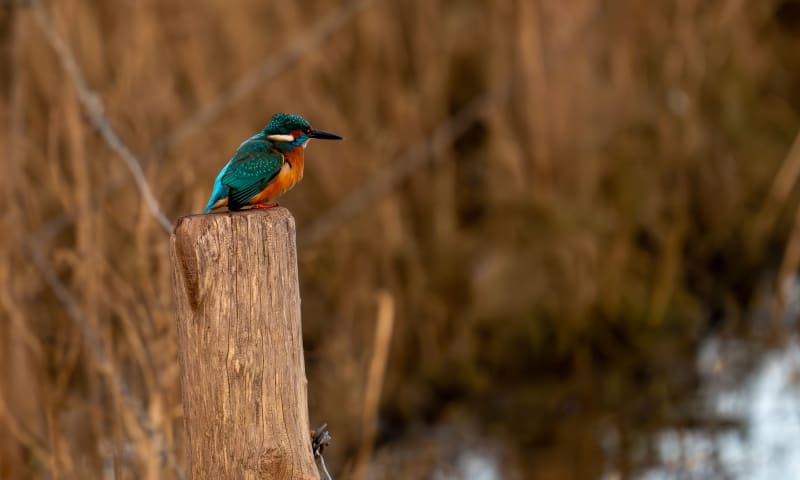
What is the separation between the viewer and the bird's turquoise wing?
1944mm

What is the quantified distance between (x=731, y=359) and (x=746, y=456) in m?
0.89

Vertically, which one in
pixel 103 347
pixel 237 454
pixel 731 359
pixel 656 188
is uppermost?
pixel 656 188

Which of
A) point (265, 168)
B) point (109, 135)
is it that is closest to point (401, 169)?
point (109, 135)

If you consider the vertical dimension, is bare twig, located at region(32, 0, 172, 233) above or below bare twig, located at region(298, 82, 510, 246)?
below

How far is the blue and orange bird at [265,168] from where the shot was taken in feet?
6.42

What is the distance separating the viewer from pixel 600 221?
5.41 metres

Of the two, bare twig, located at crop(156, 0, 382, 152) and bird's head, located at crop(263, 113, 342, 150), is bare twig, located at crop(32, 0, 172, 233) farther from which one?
bare twig, located at crop(156, 0, 382, 152)

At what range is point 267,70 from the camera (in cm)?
502

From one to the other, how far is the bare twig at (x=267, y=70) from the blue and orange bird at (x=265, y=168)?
7.23 feet

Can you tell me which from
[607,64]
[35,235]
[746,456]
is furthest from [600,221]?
[35,235]

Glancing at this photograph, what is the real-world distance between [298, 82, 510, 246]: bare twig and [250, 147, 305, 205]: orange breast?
2.75 m

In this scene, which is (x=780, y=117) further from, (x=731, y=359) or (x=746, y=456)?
(x=746, y=456)

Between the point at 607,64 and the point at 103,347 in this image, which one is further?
the point at 607,64

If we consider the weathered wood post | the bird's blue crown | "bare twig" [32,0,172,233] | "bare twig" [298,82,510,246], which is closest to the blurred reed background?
"bare twig" [298,82,510,246]
